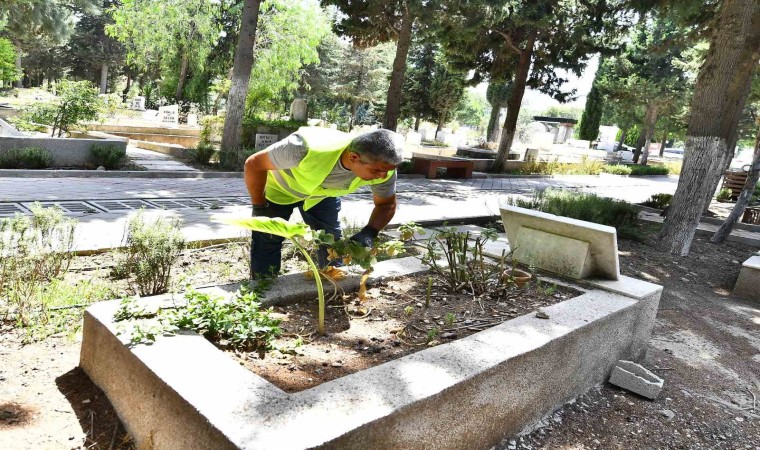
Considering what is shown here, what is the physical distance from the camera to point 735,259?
28.6ft

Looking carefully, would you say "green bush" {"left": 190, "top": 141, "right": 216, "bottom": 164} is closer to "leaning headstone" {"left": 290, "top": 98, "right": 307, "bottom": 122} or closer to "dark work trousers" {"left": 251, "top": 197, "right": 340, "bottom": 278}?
"leaning headstone" {"left": 290, "top": 98, "right": 307, "bottom": 122}

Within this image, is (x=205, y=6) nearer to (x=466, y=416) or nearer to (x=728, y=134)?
(x=728, y=134)

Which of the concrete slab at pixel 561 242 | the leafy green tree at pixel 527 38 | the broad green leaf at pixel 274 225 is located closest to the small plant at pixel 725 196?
the leafy green tree at pixel 527 38

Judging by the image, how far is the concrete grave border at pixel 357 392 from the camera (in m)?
1.91

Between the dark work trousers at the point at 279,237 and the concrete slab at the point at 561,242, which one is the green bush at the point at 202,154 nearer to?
the dark work trousers at the point at 279,237

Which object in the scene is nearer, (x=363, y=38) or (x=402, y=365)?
(x=402, y=365)

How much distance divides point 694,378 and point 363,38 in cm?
1390

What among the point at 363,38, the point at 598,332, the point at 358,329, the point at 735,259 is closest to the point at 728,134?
the point at 735,259

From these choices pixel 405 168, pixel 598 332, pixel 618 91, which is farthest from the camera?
pixel 618 91

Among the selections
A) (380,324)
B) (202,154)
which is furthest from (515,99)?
(380,324)

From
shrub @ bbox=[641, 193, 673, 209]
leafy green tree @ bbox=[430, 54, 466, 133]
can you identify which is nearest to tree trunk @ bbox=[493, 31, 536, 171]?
shrub @ bbox=[641, 193, 673, 209]

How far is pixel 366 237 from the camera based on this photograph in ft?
11.5

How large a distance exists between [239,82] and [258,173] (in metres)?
9.80

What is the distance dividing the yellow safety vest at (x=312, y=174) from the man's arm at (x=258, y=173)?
124 mm
